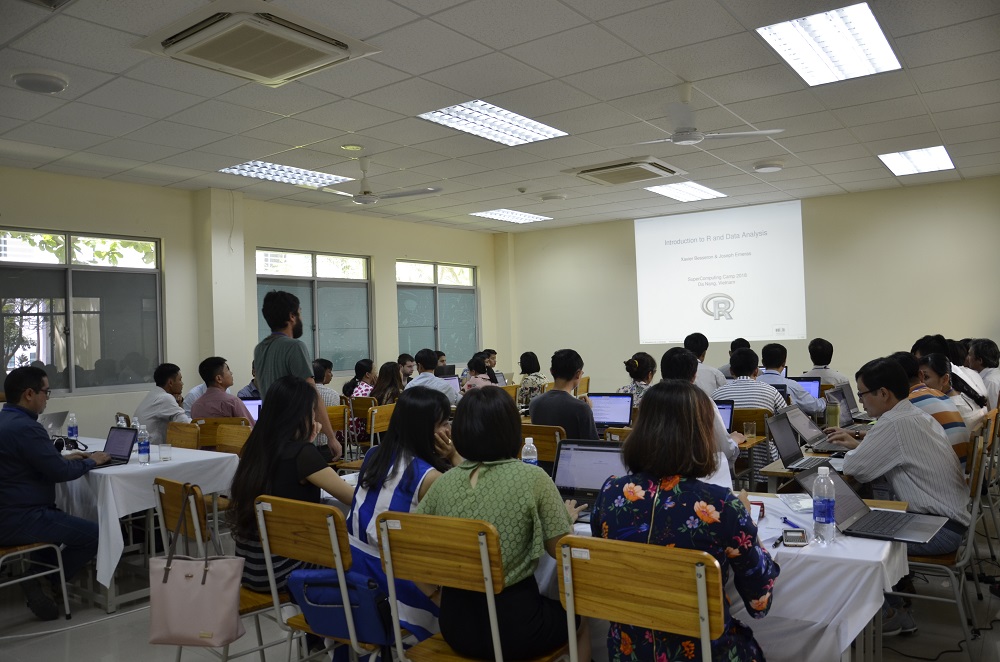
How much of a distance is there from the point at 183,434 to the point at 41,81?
2401 mm

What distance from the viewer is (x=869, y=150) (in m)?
7.46

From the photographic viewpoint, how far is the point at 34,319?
7.21 m

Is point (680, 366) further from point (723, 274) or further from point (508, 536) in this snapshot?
point (723, 274)

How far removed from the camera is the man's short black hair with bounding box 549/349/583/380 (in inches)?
170

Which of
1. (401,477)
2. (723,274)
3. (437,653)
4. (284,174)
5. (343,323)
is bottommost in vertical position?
(437,653)

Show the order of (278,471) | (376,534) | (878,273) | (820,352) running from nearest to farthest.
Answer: (376,534) < (278,471) < (820,352) < (878,273)

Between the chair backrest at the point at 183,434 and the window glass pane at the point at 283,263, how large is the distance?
167 inches

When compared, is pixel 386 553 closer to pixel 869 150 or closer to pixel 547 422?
pixel 547 422

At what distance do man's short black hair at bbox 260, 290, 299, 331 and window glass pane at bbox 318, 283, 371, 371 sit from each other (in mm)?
5915

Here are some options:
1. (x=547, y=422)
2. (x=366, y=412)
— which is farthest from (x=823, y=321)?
(x=547, y=422)

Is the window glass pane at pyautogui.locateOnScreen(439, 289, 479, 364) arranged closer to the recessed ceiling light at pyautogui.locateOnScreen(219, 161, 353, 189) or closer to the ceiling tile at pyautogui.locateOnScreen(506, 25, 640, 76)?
the recessed ceiling light at pyautogui.locateOnScreen(219, 161, 353, 189)

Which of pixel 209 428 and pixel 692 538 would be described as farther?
pixel 209 428

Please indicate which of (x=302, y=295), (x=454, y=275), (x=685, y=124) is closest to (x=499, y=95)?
(x=685, y=124)

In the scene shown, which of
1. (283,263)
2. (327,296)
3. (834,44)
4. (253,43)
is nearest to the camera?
(253,43)
